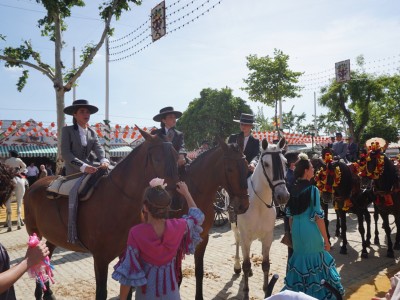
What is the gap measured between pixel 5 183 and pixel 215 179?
3.01m

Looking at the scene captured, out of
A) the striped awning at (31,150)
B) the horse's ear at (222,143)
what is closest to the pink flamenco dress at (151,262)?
the horse's ear at (222,143)

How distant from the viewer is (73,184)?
172 inches

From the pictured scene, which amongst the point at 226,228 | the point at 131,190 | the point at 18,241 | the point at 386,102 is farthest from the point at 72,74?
the point at 386,102

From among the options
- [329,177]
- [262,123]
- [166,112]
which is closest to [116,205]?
[166,112]

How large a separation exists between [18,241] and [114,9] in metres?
9.29

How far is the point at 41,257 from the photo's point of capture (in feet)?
6.35

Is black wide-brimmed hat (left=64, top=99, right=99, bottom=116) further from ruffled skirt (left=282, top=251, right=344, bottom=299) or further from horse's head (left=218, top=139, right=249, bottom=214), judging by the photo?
ruffled skirt (left=282, top=251, right=344, bottom=299)

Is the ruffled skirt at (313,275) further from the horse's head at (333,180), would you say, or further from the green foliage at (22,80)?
the green foliage at (22,80)

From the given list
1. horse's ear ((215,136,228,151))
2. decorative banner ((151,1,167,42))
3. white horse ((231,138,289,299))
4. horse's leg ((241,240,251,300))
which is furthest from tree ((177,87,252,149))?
horse's ear ((215,136,228,151))

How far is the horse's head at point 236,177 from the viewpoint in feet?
14.3

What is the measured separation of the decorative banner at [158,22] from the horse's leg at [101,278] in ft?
33.4

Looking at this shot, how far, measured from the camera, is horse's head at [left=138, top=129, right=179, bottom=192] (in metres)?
3.47

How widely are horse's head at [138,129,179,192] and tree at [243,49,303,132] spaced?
63.6 ft

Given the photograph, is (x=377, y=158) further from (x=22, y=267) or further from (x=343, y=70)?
(x=343, y=70)
